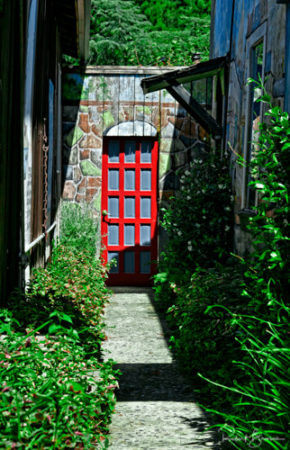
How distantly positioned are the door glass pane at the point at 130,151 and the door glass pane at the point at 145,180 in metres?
0.30

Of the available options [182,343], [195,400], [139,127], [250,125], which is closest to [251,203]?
[250,125]

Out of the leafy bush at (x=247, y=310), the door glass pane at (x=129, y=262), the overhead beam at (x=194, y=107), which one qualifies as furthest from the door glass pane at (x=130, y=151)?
the leafy bush at (x=247, y=310)

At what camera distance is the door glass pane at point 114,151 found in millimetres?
10156

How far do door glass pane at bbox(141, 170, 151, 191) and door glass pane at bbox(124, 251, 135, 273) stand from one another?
1.14 m

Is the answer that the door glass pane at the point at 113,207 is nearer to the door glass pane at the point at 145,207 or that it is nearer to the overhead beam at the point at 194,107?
the door glass pane at the point at 145,207

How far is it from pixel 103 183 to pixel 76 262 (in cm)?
251

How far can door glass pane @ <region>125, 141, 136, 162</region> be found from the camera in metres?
10.1

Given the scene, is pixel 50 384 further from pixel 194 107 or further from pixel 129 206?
pixel 129 206

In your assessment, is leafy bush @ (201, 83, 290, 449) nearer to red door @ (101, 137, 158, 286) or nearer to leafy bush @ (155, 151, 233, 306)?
leafy bush @ (155, 151, 233, 306)

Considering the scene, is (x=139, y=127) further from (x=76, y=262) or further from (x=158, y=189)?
(x=76, y=262)

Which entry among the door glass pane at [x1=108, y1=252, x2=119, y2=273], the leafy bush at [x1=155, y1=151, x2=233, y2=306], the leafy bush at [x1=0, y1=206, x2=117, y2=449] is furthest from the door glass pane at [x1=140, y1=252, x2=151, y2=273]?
the leafy bush at [x1=0, y1=206, x2=117, y2=449]

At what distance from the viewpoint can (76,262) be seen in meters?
8.02

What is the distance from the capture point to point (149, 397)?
15.4ft

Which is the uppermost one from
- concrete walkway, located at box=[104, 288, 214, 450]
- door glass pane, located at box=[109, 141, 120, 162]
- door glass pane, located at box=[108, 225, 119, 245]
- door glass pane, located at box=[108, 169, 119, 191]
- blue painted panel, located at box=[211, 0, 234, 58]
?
blue painted panel, located at box=[211, 0, 234, 58]
